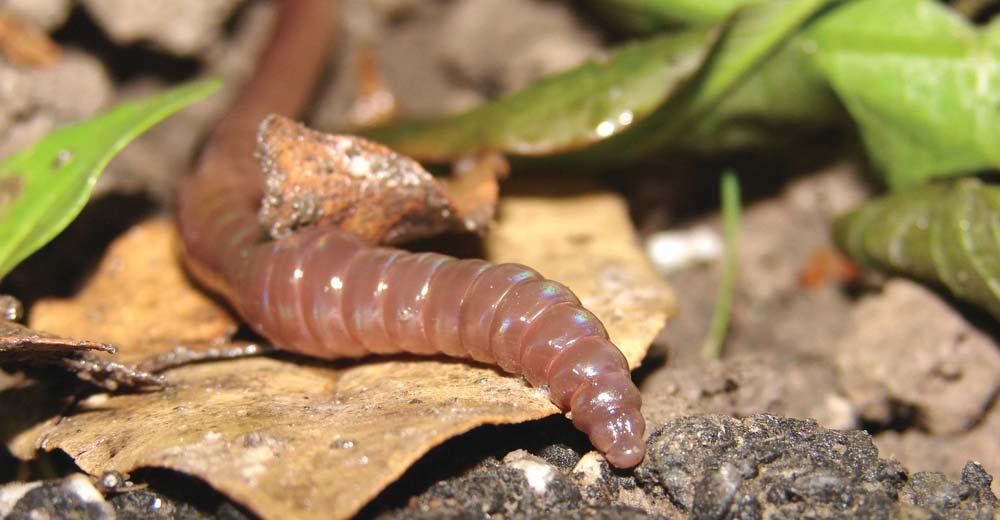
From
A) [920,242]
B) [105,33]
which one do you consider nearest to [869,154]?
[920,242]

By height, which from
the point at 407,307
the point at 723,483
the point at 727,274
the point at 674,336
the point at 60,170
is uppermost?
the point at 60,170

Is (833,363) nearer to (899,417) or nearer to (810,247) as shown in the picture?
(899,417)

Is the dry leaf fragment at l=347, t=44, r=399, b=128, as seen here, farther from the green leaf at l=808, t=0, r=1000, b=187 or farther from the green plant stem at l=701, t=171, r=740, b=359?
the green leaf at l=808, t=0, r=1000, b=187

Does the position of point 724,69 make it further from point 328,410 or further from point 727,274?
point 328,410

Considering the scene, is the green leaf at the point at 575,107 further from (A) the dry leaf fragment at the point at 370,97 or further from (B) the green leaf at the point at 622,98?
(A) the dry leaf fragment at the point at 370,97

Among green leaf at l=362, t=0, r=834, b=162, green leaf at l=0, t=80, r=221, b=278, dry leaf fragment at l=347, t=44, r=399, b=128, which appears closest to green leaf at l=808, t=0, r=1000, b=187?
green leaf at l=362, t=0, r=834, b=162

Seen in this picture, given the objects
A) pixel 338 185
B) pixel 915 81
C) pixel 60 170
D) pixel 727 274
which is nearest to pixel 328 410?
pixel 338 185

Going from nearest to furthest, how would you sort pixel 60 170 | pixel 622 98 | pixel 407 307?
1. pixel 407 307
2. pixel 60 170
3. pixel 622 98

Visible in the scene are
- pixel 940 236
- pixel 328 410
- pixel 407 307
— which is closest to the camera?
pixel 328 410
